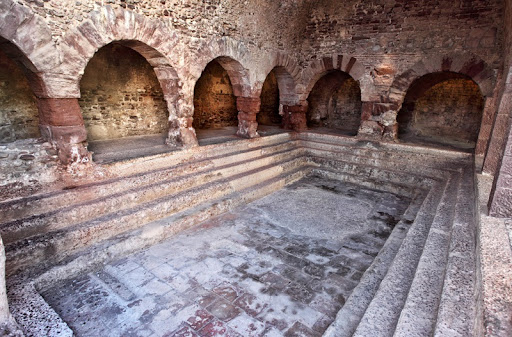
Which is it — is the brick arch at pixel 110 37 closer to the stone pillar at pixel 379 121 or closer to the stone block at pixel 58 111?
the stone block at pixel 58 111

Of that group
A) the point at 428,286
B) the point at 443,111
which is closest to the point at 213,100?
the point at 443,111

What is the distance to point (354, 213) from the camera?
5.35 metres

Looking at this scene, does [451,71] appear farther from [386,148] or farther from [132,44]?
[132,44]

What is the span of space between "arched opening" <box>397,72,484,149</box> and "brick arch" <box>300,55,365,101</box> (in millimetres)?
1818

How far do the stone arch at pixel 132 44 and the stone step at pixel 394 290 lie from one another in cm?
430

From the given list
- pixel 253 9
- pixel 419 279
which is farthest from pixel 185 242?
pixel 253 9

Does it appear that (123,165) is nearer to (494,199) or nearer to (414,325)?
(414,325)

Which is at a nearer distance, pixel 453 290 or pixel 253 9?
pixel 453 290

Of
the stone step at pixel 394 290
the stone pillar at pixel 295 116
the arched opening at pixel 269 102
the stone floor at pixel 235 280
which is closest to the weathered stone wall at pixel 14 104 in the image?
the stone floor at pixel 235 280

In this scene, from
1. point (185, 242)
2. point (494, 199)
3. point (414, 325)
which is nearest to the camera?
point (414, 325)

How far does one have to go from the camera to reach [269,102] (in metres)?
12.1

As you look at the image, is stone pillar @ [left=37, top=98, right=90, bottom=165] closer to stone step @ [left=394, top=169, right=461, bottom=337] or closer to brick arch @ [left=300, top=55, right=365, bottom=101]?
stone step @ [left=394, top=169, right=461, bottom=337]

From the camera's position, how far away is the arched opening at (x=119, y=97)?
21.9 feet

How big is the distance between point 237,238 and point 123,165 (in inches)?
88.2
